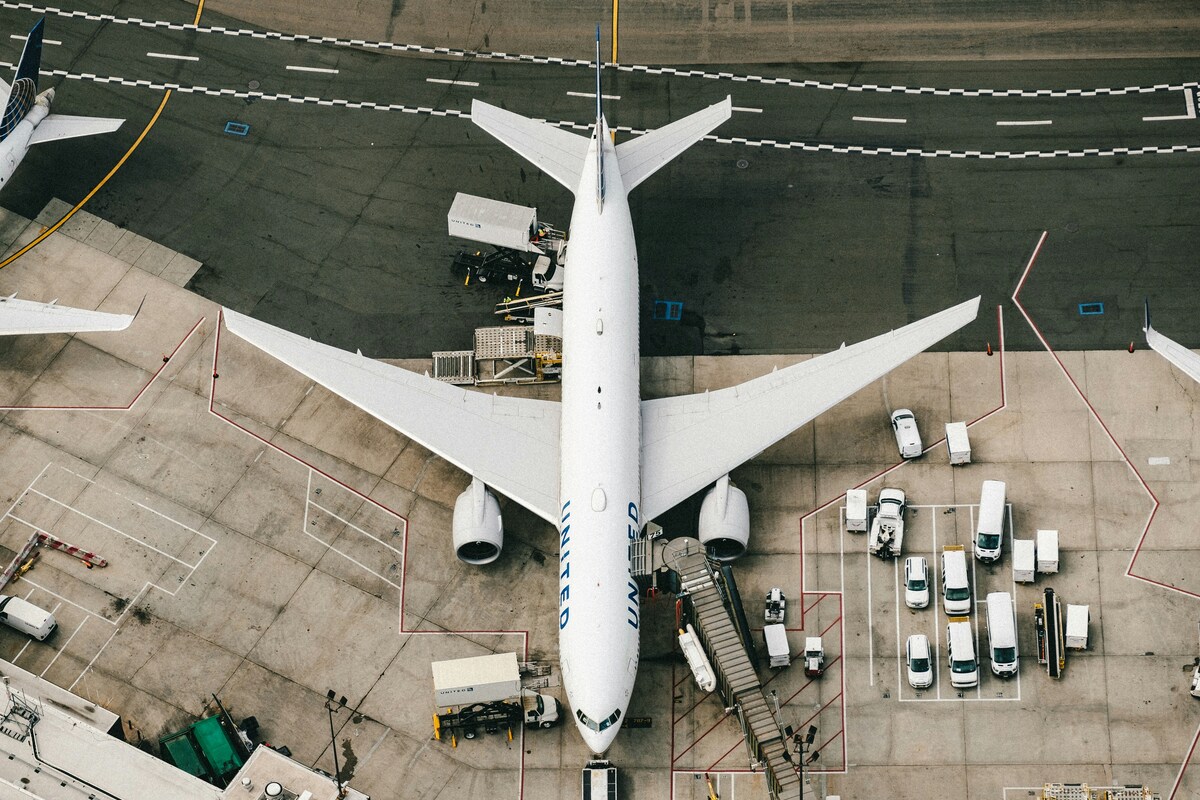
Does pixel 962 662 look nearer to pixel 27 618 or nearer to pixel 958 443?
pixel 958 443

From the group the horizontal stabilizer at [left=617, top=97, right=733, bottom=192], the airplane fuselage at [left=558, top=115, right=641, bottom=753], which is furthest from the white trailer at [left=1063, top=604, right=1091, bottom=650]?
the horizontal stabilizer at [left=617, top=97, right=733, bottom=192]

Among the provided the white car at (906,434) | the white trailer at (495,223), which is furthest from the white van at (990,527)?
the white trailer at (495,223)

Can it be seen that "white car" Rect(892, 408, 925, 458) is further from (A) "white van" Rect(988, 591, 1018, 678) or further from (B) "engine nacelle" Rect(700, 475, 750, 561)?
(B) "engine nacelle" Rect(700, 475, 750, 561)

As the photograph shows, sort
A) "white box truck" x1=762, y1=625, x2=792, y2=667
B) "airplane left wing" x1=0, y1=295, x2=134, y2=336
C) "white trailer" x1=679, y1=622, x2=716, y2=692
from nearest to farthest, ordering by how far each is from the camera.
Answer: "white trailer" x1=679, y1=622, x2=716, y2=692
"white box truck" x1=762, y1=625, x2=792, y2=667
"airplane left wing" x1=0, y1=295, x2=134, y2=336

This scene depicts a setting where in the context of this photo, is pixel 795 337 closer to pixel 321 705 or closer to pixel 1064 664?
pixel 1064 664

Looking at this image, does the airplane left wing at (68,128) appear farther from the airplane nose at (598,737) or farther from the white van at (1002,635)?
the white van at (1002,635)

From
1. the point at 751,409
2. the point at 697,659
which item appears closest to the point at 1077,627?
the point at 697,659

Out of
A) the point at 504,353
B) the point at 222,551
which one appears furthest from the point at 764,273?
the point at 222,551
